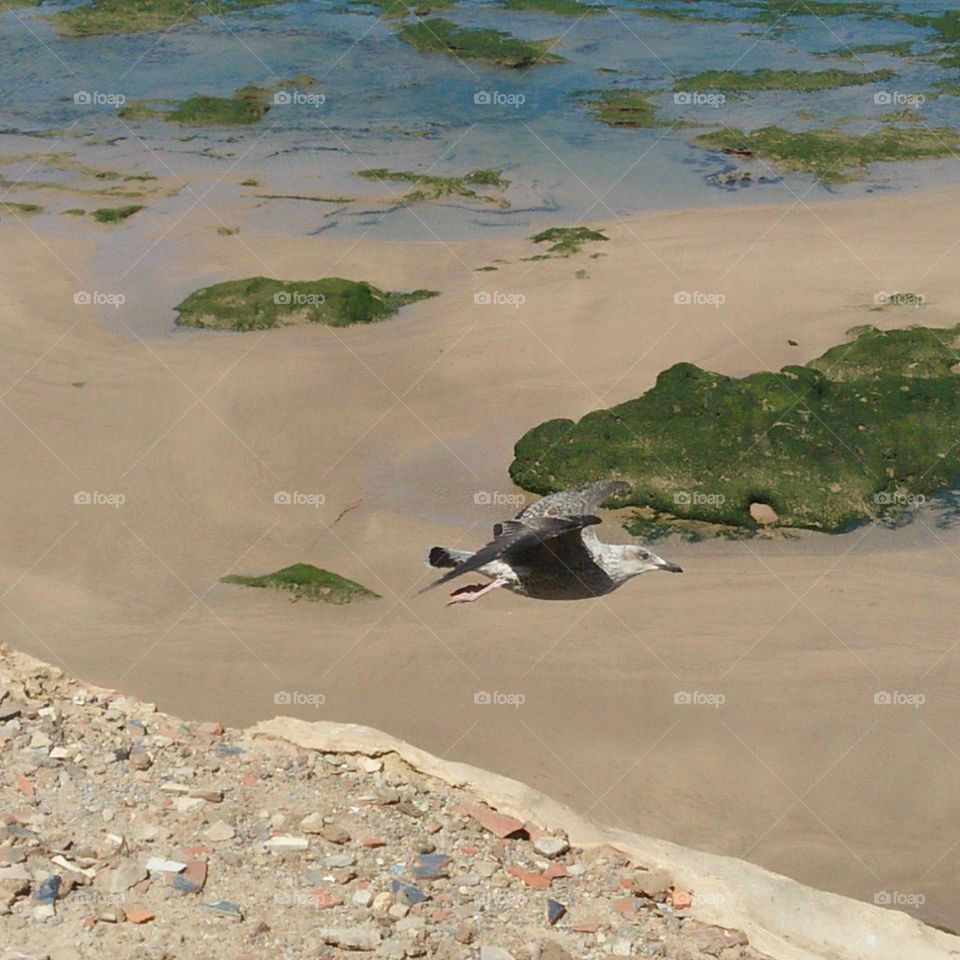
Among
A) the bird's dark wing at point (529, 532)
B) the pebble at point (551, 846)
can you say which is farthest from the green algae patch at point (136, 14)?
the pebble at point (551, 846)

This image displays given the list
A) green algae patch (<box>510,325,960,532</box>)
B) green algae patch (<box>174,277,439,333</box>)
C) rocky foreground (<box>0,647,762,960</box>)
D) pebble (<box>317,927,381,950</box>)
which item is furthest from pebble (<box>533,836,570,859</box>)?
green algae patch (<box>174,277,439,333</box>)

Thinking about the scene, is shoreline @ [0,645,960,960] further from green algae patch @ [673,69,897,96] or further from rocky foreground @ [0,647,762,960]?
green algae patch @ [673,69,897,96]

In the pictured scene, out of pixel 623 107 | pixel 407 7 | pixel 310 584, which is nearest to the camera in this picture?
pixel 310 584

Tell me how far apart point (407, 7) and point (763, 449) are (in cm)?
2370

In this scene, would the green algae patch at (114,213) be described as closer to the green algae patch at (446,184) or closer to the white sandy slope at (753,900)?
the green algae patch at (446,184)

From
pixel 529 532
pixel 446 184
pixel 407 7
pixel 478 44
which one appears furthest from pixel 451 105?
pixel 529 532

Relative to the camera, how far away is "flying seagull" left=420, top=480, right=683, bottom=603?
10.4m

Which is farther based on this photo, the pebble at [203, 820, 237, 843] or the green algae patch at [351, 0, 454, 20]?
the green algae patch at [351, 0, 454, 20]

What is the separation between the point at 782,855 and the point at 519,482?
5574 mm

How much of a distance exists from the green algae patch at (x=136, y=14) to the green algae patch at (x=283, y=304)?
678 inches

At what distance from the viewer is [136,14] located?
3509 centimetres

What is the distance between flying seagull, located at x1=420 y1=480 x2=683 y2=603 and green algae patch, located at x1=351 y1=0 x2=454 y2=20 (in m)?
26.0

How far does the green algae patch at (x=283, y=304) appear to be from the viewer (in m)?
18.8

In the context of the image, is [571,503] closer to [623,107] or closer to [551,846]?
[551,846]
